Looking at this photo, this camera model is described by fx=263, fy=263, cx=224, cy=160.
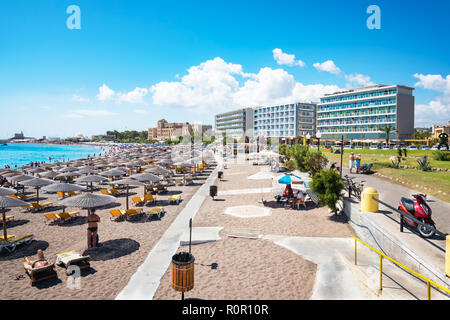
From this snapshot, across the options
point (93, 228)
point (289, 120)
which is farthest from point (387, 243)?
point (289, 120)

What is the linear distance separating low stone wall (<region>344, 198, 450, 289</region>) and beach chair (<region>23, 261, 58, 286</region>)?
9320mm

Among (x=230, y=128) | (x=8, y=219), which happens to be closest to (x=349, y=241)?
(x=8, y=219)

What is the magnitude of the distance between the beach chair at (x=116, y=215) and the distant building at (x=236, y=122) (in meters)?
109

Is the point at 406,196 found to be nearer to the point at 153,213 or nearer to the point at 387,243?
the point at 387,243

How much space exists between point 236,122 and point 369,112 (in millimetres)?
70066

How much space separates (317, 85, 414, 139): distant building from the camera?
71125 millimetres

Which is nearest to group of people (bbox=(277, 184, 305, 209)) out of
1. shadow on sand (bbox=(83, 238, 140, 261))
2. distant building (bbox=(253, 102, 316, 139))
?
shadow on sand (bbox=(83, 238, 140, 261))

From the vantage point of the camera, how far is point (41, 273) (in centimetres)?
713

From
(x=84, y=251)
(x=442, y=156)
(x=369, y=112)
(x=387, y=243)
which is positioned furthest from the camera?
A: (x=369, y=112)

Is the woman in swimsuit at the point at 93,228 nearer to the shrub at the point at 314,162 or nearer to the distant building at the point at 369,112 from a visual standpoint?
Answer: the shrub at the point at 314,162

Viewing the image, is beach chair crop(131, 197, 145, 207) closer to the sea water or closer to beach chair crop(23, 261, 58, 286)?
beach chair crop(23, 261, 58, 286)

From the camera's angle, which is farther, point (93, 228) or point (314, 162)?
point (314, 162)
